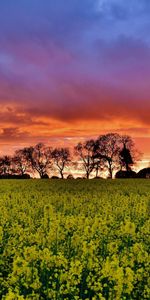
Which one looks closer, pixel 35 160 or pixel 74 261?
pixel 74 261

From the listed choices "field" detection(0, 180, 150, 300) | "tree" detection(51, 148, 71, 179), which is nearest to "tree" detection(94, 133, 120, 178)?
"tree" detection(51, 148, 71, 179)

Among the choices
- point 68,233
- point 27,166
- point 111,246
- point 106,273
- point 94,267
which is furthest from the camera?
point 27,166

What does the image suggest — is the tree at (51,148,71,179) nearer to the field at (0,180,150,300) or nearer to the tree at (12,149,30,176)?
the tree at (12,149,30,176)

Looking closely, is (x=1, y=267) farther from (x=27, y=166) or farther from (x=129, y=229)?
(x=27, y=166)

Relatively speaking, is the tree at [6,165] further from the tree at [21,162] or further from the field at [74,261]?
the field at [74,261]

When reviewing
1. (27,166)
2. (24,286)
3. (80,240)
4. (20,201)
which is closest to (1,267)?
(80,240)

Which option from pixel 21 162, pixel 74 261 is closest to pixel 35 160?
pixel 21 162

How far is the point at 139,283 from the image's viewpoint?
7008 millimetres

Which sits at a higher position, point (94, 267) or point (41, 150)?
point (41, 150)

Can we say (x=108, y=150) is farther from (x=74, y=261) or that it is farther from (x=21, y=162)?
(x=74, y=261)

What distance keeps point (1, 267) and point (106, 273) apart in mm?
3433

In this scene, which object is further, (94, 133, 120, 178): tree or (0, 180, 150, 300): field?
(94, 133, 120, 178): tree

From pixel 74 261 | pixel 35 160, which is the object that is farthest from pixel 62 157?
pixel 74 261

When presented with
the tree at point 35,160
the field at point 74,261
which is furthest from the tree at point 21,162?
the field at point 74,261
